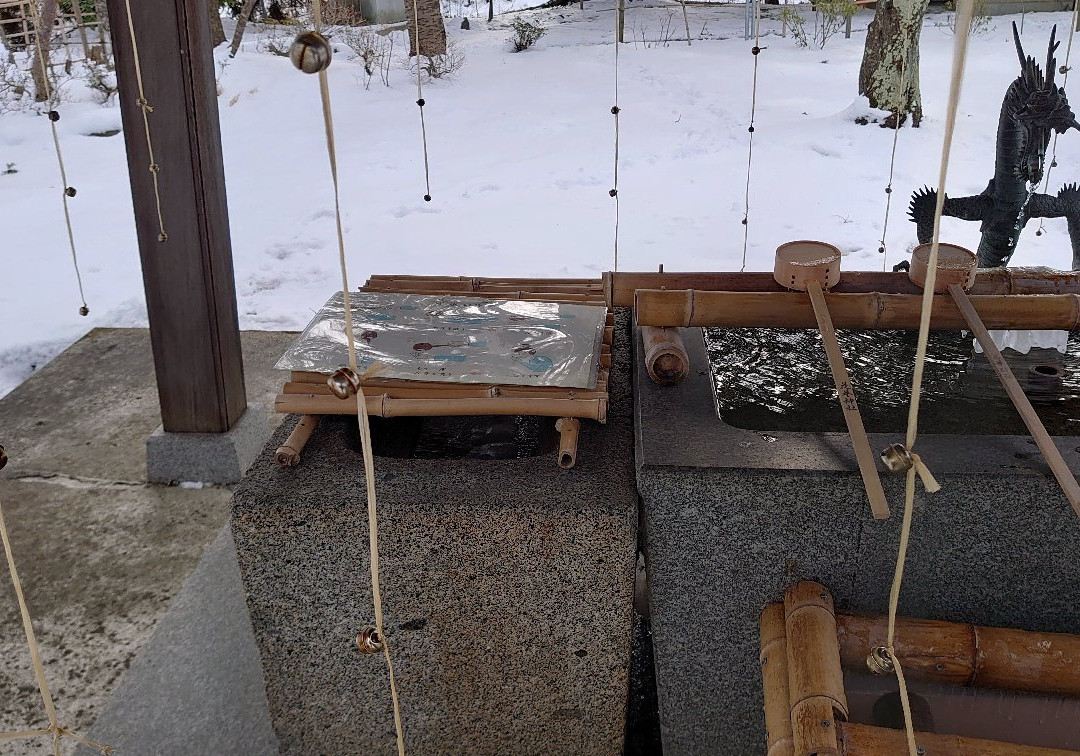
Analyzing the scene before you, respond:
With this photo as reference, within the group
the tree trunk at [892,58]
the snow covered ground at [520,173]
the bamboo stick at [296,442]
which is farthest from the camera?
the tree trunk at [892,58]

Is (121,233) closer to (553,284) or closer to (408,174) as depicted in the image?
(408,174)

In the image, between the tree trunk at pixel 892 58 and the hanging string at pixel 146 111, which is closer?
the hanging string at pixel 146 111

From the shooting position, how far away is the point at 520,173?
24.7 ft

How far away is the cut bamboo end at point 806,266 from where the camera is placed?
2.06m

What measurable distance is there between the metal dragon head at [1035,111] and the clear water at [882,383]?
0.61 meters

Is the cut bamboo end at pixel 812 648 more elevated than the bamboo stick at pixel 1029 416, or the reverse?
the bamboo stick at pixel 1029 416

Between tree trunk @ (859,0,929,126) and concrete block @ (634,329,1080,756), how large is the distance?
6.31 metres

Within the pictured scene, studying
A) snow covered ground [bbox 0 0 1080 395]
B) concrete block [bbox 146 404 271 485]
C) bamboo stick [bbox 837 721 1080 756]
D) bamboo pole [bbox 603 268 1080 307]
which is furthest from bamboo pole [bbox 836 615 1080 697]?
snow covered ground [bbox 0 0 1080 395]

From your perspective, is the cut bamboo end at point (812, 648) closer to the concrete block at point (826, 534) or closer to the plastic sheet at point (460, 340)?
the concrete block at point (826, 534)

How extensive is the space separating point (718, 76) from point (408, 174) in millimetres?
3401

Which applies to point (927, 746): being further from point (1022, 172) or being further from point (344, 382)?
point (1022, 172)

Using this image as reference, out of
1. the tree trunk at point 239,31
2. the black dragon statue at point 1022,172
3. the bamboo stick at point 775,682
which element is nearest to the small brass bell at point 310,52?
the bamboo stick at point 775,682

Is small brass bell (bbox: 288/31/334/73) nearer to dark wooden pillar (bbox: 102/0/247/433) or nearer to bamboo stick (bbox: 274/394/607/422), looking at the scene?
bamboo stick (bbox: 274/394/607/422)

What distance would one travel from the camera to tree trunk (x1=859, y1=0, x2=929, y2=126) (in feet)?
23.9
